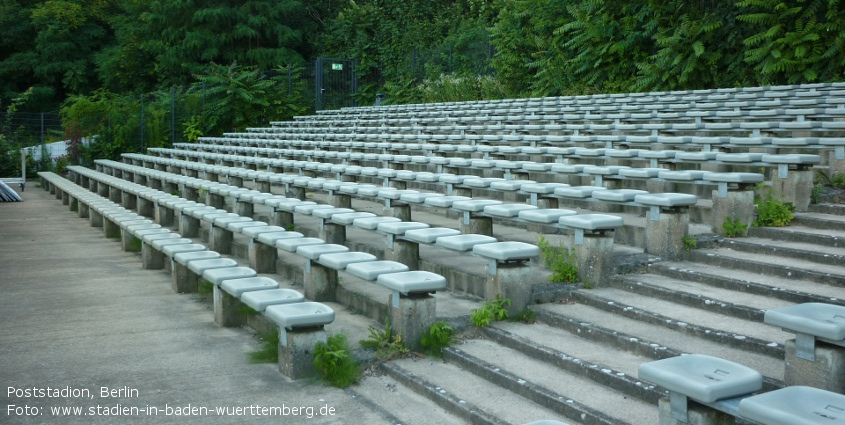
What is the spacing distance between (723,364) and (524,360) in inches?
57.3

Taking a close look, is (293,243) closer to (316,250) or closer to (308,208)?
(316,250)

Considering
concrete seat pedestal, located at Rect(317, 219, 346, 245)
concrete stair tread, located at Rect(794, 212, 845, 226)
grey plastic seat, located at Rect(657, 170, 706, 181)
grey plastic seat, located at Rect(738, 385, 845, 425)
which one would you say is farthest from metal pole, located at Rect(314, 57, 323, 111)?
grey plastic seat, located at Rect(738, 385, 845, 425)

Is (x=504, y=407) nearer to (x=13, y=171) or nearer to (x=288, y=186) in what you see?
(x=288, y=186)

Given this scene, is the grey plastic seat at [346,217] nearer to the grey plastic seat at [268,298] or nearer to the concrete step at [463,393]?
the grey plastic seat at [268,298]

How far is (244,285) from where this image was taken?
4.94m

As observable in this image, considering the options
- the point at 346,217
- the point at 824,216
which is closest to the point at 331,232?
the point at 346,217

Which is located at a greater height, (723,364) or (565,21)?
(565,21)

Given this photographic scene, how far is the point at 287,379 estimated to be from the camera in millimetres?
4285

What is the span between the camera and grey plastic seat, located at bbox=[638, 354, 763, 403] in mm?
2604

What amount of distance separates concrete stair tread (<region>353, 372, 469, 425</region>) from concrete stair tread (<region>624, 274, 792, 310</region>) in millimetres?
1738

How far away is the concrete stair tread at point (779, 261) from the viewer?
4556mm

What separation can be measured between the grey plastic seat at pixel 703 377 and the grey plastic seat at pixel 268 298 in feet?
7.68

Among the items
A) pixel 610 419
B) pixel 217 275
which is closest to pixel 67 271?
pixel 217 275

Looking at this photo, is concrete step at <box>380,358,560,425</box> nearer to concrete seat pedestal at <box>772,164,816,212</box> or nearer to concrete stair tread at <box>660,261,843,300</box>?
concrete stair tread at <box>660,261,843,300</box>
